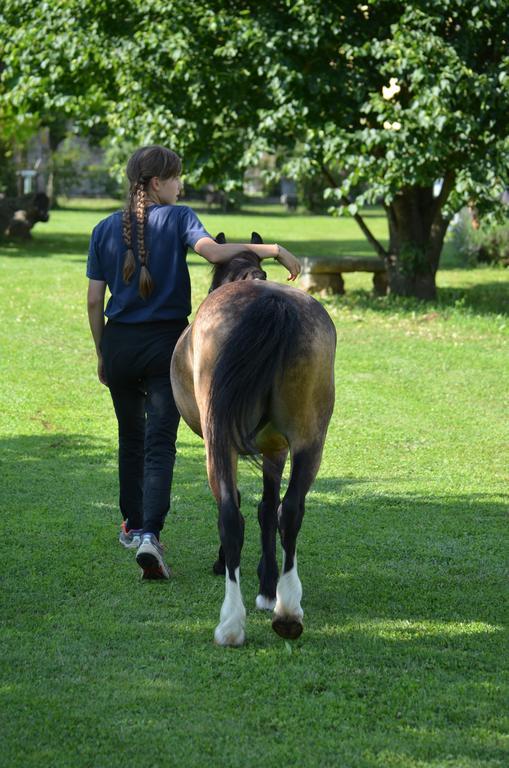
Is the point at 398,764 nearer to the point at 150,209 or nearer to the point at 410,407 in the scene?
the point at 150,209

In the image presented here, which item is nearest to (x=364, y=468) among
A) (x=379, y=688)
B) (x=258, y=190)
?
(x=379, y=688)

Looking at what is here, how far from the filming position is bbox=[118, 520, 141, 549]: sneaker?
6.46 metres

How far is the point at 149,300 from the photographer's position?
5.84 metres

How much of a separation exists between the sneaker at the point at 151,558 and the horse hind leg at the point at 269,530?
553 mm

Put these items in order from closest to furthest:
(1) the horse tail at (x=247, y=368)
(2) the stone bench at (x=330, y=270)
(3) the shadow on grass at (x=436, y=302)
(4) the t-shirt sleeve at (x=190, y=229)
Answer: (1) the horse tail at (x=247, y=368) < (4) the t-shirt sleeve at (x=190, y=229) < (3) the shadow on grass at (x=436, y=302) < (2) the stone bench at (x=330, y=270)

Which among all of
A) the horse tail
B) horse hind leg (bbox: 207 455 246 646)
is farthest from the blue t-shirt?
horse hind leg (bbox: 207 455 246 646)

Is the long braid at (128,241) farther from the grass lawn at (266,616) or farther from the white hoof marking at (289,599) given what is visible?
the white hoof marking at (289,599)

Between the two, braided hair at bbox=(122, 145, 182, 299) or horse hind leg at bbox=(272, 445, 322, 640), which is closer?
horse hind leg at bbox=(272, 445, 322, 640)

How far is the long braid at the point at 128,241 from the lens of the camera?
573 cm

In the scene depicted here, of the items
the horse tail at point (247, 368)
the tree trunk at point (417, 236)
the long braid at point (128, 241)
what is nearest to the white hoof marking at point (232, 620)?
the horse tail at point (247, 368)

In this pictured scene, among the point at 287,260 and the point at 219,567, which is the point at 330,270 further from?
the point at 287,260

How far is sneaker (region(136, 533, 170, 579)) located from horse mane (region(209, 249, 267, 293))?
1.33 meters

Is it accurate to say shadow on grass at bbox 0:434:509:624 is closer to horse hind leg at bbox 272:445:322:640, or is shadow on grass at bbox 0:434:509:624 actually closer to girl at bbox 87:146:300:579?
horse hind leg at bbox 272:445:322:640

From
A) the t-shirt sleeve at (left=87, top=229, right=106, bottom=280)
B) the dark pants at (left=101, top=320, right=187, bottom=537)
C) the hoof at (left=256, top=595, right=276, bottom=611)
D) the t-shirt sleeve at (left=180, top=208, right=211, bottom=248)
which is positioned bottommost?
the hoof at (left=256, top=595, right=276, bottom=611)
